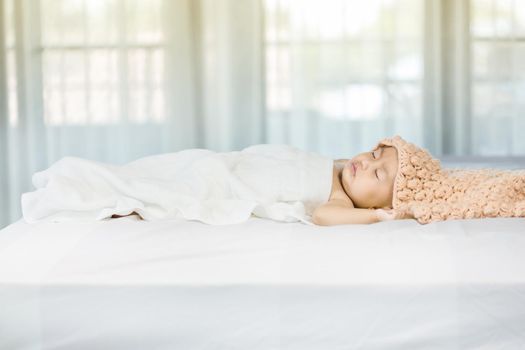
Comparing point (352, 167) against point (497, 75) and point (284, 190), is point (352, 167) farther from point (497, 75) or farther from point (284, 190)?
point (497, 75)

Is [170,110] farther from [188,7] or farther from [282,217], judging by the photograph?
[282,217]

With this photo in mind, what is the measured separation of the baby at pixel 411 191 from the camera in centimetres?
181

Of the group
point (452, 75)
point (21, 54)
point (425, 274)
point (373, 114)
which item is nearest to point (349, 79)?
point (373, 114)

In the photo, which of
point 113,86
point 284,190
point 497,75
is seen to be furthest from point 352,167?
point 113,86

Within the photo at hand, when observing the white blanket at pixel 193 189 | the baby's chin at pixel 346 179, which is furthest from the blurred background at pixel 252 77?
the baby's chin at pixel 346 179

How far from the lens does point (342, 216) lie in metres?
1.84

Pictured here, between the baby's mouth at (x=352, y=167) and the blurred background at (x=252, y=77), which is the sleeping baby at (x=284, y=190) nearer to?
the baby's mouth at (x=352, y=167)

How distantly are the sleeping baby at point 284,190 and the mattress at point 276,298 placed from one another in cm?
27

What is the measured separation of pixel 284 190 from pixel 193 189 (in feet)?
0.69

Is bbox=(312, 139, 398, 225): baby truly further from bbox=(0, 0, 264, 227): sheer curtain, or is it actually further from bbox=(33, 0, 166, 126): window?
bbox=(33, 0, 166, 126): window

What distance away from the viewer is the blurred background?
3916mm

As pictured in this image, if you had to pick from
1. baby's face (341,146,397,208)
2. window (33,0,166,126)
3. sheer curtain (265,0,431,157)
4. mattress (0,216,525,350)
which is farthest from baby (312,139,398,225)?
window (33,0,166,126)

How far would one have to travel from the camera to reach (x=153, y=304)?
1476 millimetres

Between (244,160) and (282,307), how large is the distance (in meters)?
0.74
